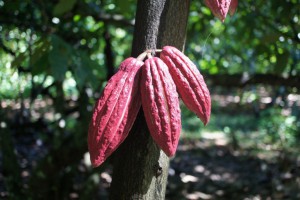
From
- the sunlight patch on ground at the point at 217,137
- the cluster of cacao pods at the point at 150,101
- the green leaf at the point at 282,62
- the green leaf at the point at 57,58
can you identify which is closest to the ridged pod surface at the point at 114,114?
the cluster of cacao pods at the point at 150,101

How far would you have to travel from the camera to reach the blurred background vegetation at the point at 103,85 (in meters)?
1.83

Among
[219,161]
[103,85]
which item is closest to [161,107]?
[103,85]

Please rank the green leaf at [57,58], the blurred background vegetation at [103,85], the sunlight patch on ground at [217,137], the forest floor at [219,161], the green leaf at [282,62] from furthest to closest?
the sunlight patch on ground at [217,137] < the forest floor at [219,161] < the green leaf at [282,62] < the blurred background vegetation at [103,85] < the green leaf at [57,58]

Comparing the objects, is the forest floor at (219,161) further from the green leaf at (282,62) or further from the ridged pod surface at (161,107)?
the ridged pod surface at (161,107)

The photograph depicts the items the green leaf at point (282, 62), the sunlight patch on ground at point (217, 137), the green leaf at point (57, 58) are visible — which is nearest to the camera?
the green leaf at point (57, 58)

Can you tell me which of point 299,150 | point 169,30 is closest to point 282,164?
point 299,150

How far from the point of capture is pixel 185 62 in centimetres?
71

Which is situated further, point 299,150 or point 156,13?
point 299,150

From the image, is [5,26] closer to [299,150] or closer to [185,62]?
[185,62]

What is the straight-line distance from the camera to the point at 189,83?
0.71 m

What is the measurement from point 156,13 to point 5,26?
61.6 inches

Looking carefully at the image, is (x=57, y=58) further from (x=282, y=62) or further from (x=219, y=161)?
(x=219, y=161)

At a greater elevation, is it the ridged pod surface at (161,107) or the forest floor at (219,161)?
the ridged pod surface at (161,107)

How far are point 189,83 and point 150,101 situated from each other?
3.2 inches
